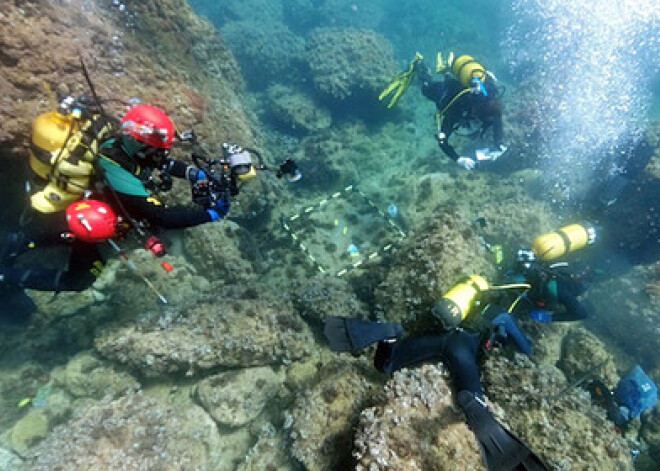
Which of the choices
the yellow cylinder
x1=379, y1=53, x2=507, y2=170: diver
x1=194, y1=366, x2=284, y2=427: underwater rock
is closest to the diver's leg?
the yellow cylinder

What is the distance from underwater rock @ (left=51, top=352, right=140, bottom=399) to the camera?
512 centimetres

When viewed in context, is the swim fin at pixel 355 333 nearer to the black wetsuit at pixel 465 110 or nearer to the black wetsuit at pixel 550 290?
the black wetsuit at pixel 550 290

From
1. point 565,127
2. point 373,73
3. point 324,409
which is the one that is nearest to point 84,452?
point 324,409

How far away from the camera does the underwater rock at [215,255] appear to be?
6.79 metres

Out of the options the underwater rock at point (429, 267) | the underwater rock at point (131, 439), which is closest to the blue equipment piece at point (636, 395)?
the underwater rock at point (429, 267)

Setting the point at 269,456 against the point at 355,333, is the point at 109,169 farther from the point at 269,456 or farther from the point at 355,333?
the point at 269,456

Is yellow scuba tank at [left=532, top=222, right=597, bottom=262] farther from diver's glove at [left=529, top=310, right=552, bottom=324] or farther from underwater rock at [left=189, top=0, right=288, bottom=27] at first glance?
underwater rock at [left=189, top=0, right=288, bottom=27]

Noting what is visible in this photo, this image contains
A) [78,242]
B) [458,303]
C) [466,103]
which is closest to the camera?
[458,303]

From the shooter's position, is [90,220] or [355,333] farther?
[355,333]

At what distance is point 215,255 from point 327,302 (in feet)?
7.82

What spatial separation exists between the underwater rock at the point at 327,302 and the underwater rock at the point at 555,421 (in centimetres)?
214

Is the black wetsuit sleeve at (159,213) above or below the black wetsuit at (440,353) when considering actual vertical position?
below

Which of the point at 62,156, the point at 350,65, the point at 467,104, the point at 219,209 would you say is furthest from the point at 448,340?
the point at 350,65

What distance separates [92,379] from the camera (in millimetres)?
5191
